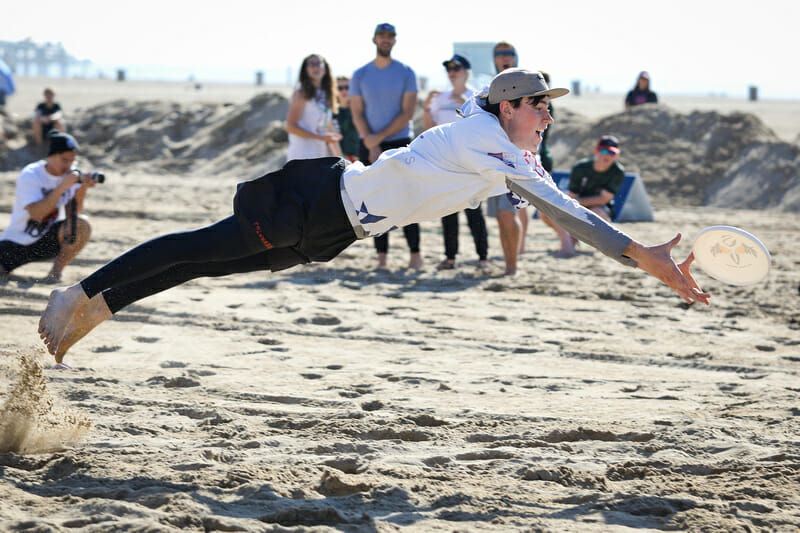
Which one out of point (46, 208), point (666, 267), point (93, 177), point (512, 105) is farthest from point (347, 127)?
point (666, 267)

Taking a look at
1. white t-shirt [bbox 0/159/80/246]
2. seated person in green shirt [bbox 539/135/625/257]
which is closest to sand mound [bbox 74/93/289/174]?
seated person in green shirt [bbox 539/135/625/257]

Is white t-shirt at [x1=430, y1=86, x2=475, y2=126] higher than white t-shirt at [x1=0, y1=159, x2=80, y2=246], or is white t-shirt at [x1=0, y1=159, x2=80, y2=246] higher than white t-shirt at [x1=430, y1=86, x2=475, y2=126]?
white t-shirt at [x1=430, y1=86, x2=475, y2=126]

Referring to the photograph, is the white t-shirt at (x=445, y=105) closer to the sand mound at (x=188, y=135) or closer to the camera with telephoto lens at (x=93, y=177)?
the camera with telephoto lens at (x=93, y=177)

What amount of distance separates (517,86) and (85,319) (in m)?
2.21

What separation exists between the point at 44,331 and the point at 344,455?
4.91 ft

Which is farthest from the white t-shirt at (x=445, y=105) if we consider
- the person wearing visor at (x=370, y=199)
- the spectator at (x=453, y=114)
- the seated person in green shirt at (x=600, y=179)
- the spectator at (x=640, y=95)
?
the spectator at (x=640, y=95)

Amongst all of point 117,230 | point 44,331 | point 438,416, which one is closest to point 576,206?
point 438,416

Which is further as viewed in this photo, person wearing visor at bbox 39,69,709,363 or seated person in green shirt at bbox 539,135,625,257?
seated person in green shirt at bbox 539,135,625,257

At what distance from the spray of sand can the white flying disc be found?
111 inches

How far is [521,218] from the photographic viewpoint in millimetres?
9008

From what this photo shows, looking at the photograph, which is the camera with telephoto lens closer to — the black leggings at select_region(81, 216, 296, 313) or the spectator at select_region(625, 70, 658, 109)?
the black leggings at select_region(81, 216, 296, 313)

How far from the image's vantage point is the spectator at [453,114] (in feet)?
24.5

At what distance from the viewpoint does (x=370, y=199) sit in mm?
3529

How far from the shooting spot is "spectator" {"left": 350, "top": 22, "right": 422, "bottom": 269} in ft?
24.5
